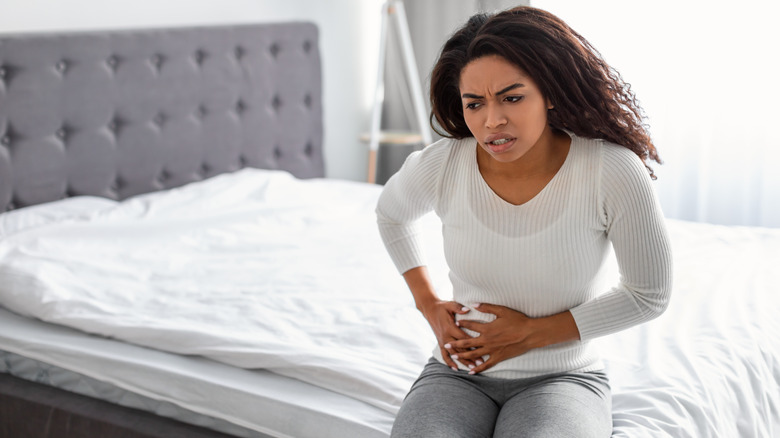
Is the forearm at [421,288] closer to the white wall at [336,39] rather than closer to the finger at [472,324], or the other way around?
the finger at [472,324]

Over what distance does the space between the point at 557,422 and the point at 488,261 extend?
28 centimetres

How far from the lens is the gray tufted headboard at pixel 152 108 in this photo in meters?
2.36

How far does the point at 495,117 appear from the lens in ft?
3.85

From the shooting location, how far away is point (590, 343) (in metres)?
1.31

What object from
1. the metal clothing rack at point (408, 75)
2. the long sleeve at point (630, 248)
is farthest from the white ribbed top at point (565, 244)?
the metal clothing rack at point (408, 75)

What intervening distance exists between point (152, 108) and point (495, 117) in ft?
6.02

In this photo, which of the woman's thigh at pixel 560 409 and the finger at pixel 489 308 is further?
the finger at pixel 489 308

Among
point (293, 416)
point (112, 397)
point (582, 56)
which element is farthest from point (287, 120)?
point (582, 56)

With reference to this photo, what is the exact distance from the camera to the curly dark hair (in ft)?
3.80

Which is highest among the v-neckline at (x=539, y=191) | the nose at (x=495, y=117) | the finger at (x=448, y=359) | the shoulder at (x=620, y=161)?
the nose at (x=495, y=117)

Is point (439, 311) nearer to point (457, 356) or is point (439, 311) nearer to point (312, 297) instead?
point (457, 356)

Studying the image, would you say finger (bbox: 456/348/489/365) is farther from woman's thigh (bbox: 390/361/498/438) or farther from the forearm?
the forearm

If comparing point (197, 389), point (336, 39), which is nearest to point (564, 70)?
A: point (197, 389)

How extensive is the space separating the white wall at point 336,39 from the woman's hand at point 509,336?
204 centimetres
